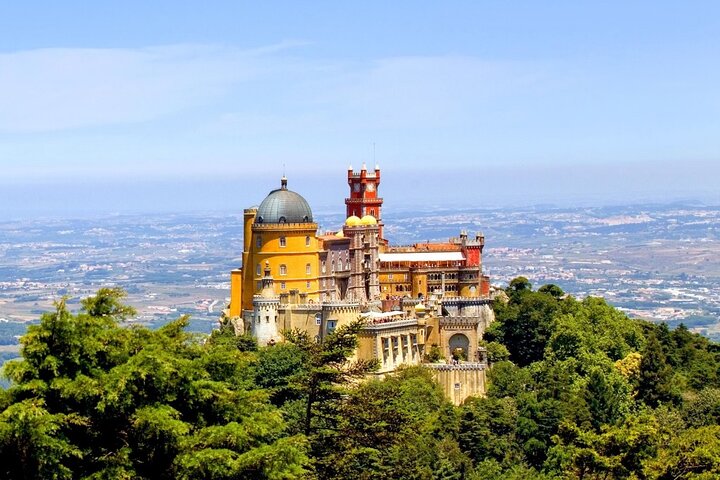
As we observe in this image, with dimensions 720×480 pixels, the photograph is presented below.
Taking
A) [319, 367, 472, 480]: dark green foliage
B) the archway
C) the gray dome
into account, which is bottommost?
the archway

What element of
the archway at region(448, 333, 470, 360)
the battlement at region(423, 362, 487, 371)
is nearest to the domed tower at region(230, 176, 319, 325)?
the archway at region(448, 333, 470, 360)

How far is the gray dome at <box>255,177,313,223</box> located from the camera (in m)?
81.6

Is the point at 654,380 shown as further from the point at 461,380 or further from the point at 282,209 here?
the point at 282,209

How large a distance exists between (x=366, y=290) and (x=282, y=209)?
31.3 ft

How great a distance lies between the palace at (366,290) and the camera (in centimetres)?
7600

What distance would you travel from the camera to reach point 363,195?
322ft

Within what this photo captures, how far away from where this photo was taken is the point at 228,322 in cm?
8200

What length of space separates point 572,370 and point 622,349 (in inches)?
215

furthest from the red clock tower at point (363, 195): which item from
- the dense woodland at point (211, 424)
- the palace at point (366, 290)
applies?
the dense woodland at point (211, 424)

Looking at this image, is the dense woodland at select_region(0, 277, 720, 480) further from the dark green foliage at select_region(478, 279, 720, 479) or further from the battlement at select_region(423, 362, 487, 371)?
the battlement at select_region(423, 362, 487, 371)

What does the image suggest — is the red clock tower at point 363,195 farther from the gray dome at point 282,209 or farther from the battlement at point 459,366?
the battlement at point 459,366

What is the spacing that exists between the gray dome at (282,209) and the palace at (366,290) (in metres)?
0.06

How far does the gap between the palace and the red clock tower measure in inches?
219

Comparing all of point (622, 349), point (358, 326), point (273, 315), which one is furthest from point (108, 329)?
point (622, 349)
